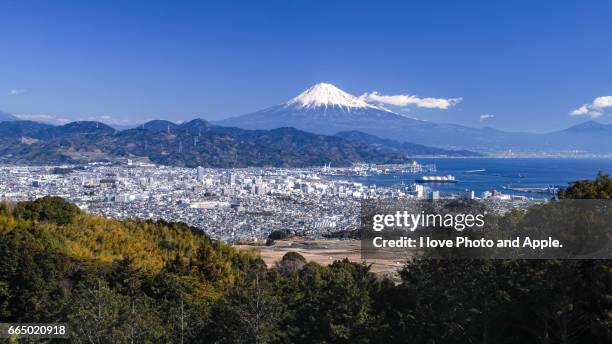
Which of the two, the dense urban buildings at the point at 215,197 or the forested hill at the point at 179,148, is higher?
the forested hill at the point at 179,148

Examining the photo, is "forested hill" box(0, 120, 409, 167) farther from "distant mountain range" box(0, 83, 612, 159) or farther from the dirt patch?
the dirt patch

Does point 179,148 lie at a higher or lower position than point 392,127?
lower

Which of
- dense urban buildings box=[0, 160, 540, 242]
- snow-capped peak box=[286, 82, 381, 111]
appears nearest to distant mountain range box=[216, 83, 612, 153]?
snow-capped peak box=[286, 82, 381, 111]

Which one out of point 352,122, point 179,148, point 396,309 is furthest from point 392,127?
point 396,309

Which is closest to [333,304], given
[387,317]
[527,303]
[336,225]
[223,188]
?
[387,317]

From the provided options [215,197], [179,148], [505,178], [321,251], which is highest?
[179,148]

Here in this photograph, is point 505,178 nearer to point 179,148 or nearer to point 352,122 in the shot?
point 179,148

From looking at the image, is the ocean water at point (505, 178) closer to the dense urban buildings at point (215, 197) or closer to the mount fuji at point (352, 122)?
the dense urban buildings at point (215, 197)

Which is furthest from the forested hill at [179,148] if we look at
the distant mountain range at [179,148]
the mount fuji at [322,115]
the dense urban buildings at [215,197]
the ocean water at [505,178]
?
the mount fuji at [322,115]

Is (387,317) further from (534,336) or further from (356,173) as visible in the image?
(356,173)
